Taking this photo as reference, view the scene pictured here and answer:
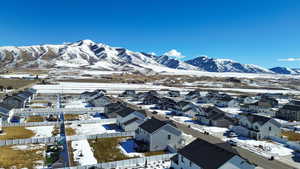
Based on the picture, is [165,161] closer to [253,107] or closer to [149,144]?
[149,144]

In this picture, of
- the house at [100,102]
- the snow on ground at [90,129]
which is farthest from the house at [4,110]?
the house at [100,102]

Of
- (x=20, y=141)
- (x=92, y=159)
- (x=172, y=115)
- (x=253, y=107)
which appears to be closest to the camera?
(x=92, y=159)

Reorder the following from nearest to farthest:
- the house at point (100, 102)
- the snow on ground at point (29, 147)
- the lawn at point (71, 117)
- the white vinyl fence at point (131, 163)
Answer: the white vinyl fence at point (131, 163)
the snow on ground at point (29, 147)
the lawn at point (71, 117)
the house at point (100, 102)

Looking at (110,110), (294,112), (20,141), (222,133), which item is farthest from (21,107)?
(294,112)

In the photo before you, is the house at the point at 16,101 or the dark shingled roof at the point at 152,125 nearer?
the dark shingled roof at the point at 152,125

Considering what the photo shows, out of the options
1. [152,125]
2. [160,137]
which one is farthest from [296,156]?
[152,125]

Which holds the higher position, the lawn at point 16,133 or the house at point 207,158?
the house at point 207,158

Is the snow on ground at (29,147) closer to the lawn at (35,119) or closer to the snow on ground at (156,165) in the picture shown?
the snow on ground at (156,165)

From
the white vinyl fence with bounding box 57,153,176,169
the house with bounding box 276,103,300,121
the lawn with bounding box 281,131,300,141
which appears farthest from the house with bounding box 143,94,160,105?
the white vinyl fence with bounding box 57,153,176,169
